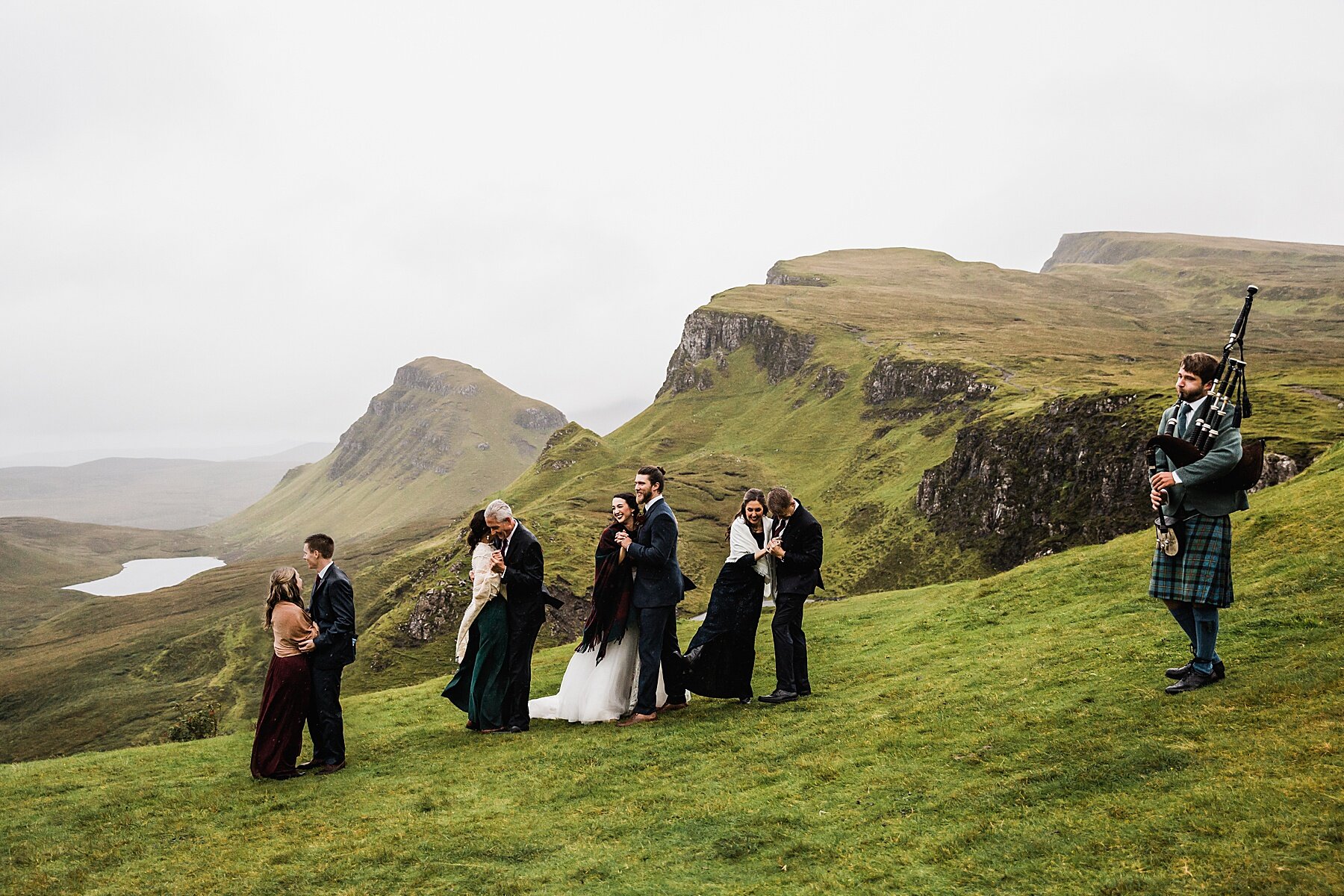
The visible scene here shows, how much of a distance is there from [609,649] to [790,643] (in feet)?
11.6

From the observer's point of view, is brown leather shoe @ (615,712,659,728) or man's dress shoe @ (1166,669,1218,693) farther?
brown leather shoe @ (615,712,659,728)

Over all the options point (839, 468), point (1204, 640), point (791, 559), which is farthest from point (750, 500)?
point (839, 468)

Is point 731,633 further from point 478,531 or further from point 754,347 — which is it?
point 754,347

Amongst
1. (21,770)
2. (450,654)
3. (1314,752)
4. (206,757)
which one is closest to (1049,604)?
(1314,752)

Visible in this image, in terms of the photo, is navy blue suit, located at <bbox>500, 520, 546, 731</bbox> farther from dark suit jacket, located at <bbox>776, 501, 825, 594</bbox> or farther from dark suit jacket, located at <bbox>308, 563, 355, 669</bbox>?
dark suit jacket, located at <bbox>776, 501, 825, 594</bbox>

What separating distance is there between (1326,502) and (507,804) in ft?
63.6

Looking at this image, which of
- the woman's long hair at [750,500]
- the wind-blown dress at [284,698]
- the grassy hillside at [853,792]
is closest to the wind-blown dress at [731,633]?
the woman's long hair at [750,500]

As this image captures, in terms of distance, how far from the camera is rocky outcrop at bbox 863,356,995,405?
377ft

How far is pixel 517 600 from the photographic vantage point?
1487 centimetres

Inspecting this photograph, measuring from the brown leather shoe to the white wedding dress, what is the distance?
12.8 inches

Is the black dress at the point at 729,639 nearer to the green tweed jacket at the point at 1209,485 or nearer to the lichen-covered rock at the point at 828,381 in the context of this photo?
the green tweed jacket at the point at 1209,485

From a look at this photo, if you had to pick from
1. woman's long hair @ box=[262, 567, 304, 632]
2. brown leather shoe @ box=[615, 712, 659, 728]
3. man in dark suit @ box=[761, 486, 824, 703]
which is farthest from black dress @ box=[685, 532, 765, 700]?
woman's long hair @ box=[262, 567, 304, 632]

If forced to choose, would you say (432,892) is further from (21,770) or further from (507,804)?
(21,770)

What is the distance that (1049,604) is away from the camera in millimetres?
19812
